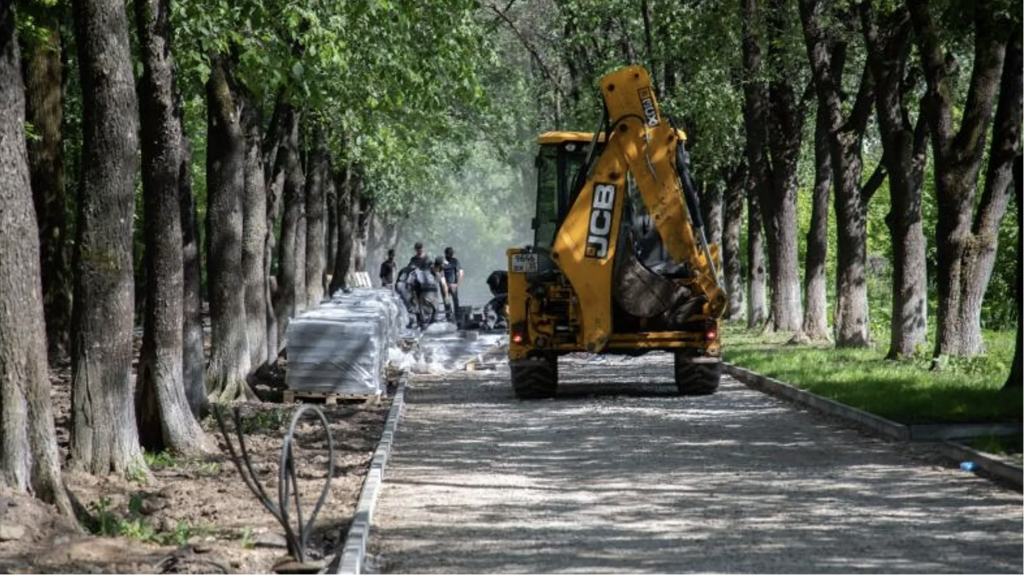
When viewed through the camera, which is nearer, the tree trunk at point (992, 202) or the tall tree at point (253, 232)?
the tree trunk at point (992, 202)

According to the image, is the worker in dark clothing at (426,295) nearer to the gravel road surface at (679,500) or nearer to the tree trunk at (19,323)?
the gravel road surface at (679,500)

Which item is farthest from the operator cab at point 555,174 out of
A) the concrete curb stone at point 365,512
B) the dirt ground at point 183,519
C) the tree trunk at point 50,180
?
the tree trunk at point 50,180

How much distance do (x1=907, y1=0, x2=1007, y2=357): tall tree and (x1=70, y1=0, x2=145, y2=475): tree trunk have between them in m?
10.5

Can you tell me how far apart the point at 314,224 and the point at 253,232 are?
14.0m

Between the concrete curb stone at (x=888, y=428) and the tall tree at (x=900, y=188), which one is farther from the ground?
the tall tree at (x=900, y=188)

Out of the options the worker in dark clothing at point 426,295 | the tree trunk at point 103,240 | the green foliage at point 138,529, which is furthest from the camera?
the worker in dark clothing at point 426,295

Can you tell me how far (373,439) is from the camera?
679 inches

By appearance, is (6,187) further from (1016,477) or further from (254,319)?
(254,319)

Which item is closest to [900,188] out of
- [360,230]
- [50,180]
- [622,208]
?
[622,208]

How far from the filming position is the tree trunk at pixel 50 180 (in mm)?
25297

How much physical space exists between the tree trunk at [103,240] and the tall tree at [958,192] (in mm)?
10456

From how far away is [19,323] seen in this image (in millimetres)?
10297

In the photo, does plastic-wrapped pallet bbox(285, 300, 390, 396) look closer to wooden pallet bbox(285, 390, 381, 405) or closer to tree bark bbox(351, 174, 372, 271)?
wooden pallet bbox(285, 390, 381, 405)

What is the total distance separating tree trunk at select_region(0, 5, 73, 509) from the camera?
10.1m
